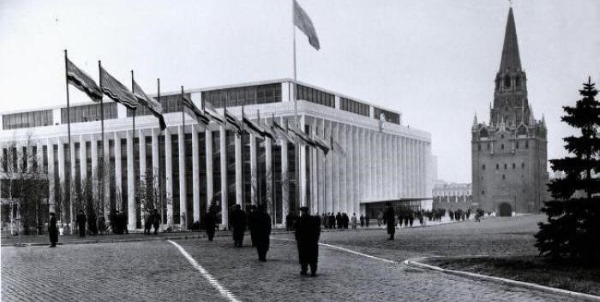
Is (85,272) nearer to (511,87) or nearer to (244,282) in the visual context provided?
(244,282)

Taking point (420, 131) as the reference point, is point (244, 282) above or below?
below

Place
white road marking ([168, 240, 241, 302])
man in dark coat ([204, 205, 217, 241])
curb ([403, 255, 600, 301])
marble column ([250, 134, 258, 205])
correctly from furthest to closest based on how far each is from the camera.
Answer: marble column ([250, 134, 258, 205]) → man in dark coat ([204, 205, 217, 241]) → white road marking ([168, 240, 241, 302]) → curb ([403, 255, 600, 301])

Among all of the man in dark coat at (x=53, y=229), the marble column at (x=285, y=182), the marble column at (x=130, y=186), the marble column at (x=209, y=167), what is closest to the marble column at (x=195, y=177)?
the marble column at (x=209, y=167)

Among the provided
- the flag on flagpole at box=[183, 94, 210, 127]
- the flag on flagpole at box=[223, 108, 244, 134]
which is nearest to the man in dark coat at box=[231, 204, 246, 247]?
the flag on flagpole at box=[183, 94, 210, 127]

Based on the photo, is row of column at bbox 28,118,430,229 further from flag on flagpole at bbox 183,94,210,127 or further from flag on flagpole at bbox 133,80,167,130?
flag on flagpole at bbox 133,80,167,130

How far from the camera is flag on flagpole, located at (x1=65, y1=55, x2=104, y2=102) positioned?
103 ft

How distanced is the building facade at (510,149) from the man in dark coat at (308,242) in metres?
133

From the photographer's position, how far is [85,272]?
57.2 feet

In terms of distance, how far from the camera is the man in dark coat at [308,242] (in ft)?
53.0

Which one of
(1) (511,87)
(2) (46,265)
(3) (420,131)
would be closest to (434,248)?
(2) (46,265)

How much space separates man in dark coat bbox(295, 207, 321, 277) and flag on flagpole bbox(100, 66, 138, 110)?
1866 centimetres

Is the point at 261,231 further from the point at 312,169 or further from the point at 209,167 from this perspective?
the point at 209,167

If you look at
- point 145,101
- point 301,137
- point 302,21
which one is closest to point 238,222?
point 302,21

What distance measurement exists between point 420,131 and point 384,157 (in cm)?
1736
